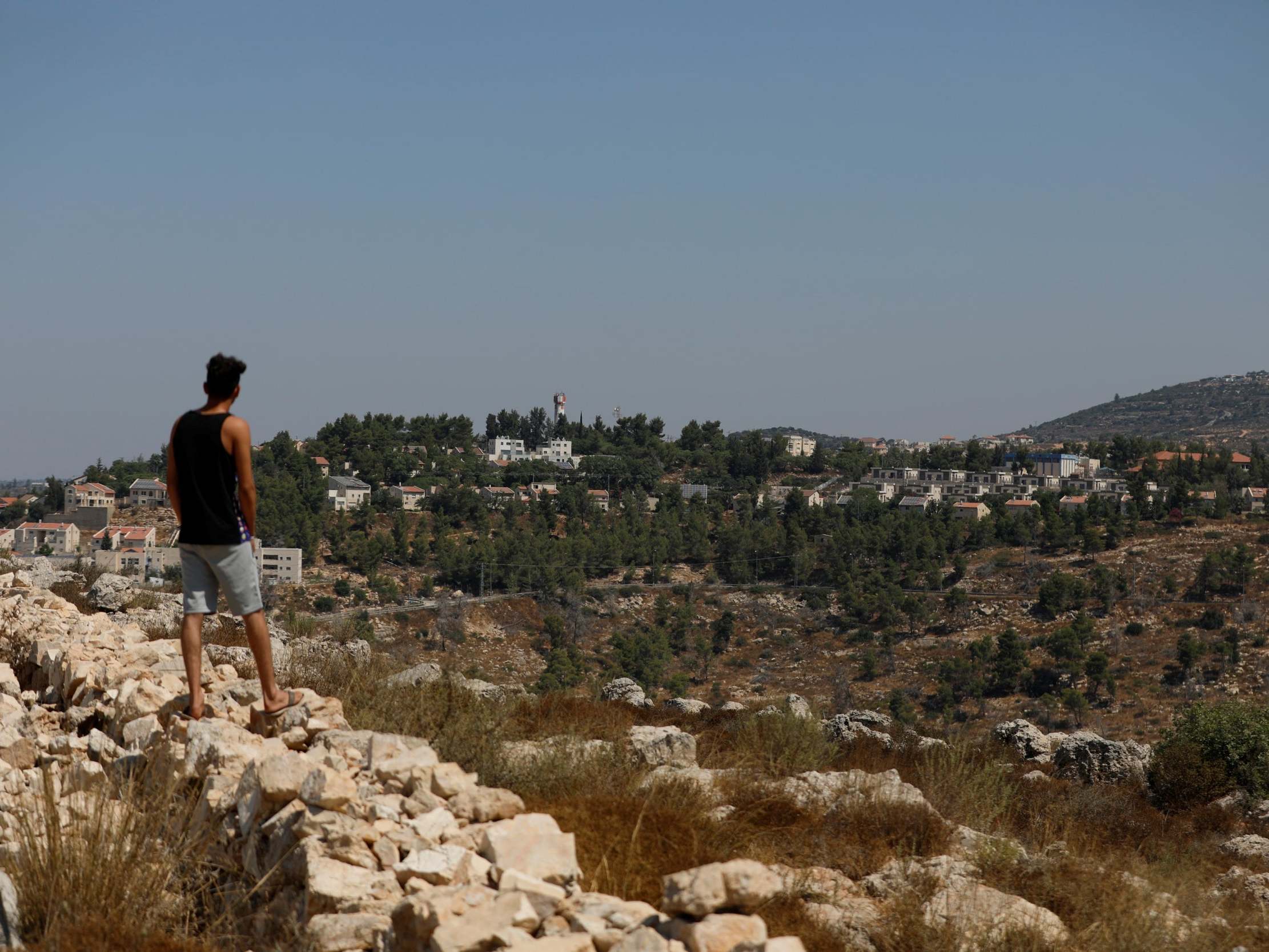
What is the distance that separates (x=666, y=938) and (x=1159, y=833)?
20.1ft

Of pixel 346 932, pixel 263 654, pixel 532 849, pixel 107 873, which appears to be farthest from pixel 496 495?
pixel 346 932

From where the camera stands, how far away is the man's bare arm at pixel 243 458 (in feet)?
16.4

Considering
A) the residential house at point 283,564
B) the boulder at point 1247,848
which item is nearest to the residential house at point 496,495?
the residential house at point 283,564

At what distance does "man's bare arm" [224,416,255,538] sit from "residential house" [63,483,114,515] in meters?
71.9

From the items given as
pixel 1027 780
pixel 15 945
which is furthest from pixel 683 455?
pixel 15 945

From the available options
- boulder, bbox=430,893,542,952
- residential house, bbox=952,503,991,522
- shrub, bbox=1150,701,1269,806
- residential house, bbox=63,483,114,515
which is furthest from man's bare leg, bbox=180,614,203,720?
residential house, bbox=952,503,991,522

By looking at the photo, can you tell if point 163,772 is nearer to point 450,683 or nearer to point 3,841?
point 3,841

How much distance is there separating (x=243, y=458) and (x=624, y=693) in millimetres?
8589

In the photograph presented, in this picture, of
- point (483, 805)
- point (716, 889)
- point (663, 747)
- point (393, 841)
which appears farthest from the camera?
point (663, 747)

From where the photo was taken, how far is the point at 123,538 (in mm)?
59031

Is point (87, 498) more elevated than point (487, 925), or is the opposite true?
point (487, 925)

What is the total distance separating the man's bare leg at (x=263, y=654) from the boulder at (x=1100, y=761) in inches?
334

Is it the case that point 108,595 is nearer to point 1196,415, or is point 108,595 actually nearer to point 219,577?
point 219,577

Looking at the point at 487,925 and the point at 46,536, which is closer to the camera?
the point at 487,925
